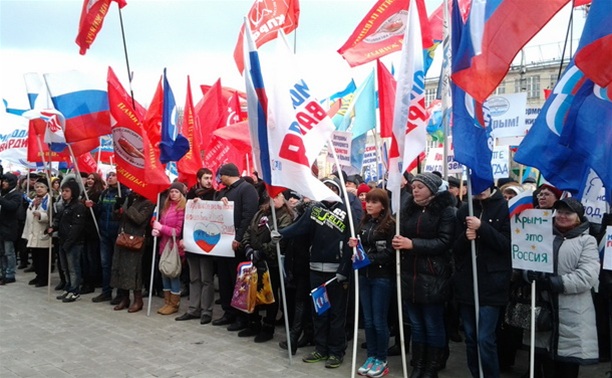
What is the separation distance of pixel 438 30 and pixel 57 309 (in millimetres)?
8294

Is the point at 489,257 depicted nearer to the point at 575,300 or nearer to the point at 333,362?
the point at 575,300

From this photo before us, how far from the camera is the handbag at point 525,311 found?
17.9 ft

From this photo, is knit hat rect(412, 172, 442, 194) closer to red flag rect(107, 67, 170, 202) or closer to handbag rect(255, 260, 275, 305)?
handbag rect(255, 260, 275, 305)

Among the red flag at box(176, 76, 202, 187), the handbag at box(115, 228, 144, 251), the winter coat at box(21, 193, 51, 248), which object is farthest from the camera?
the winter coat at box(21, 193, 51, 248)

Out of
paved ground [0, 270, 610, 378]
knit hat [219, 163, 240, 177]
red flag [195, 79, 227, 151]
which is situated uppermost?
red flag [195, 79, 227, 151]

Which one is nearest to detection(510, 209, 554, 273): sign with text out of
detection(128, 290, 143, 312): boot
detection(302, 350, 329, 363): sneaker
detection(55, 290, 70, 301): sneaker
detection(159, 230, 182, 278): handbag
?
detection(302, 350, 329, 363): sneaker

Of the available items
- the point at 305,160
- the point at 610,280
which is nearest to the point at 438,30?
the point at 305,160

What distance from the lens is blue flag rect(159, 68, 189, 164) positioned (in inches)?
353

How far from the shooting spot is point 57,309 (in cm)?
939

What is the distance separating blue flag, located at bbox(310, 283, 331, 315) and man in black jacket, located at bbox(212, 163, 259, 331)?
6.50ft

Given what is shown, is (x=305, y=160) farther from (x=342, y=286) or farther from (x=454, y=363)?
(x=454, y=363)

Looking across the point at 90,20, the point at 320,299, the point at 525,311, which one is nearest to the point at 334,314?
the point at 320,299

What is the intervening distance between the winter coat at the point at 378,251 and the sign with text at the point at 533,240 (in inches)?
52.1

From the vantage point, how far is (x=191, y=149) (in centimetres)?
1062
